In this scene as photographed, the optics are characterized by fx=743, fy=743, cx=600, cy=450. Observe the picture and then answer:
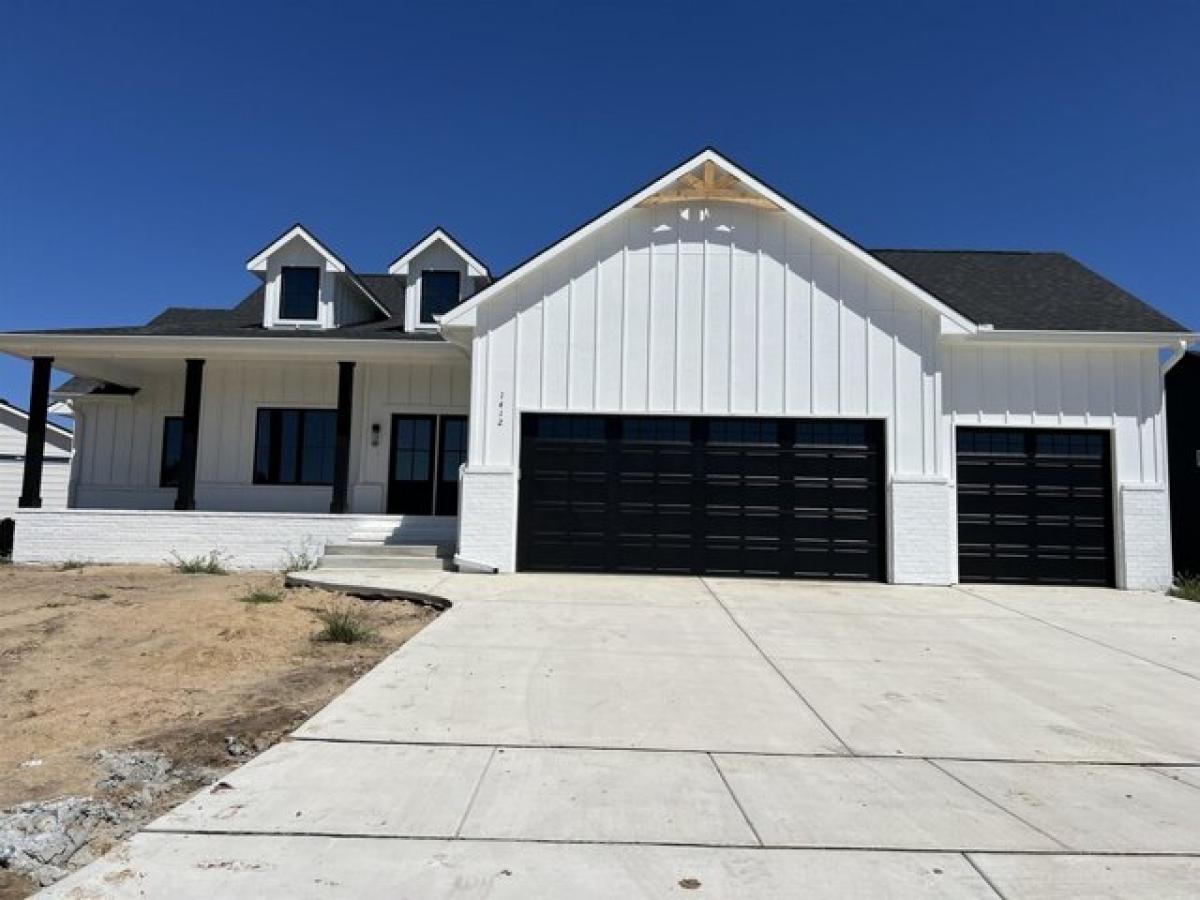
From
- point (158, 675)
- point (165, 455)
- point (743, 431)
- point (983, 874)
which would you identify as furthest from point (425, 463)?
point (983, 874)

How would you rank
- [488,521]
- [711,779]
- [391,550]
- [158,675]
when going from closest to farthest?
[711,779], [158,675], [488,521], [391,550]

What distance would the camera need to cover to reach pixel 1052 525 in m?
12.4

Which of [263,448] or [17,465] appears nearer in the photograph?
[263,448]

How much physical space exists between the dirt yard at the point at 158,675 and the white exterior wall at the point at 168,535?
2.95 meters

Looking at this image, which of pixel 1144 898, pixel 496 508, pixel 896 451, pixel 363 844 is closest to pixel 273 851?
pixel 363 844

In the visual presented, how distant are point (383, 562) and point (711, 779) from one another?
9311mm

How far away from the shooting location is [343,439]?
14219 millimetres

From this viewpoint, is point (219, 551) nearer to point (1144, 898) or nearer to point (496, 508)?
point (496, 508)

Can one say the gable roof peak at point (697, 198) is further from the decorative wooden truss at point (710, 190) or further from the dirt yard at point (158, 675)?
the dirt yard at point (158, 675)

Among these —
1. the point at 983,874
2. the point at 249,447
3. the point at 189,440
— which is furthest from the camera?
the point at 249,447

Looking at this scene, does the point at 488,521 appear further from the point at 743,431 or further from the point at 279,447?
the point at 279,447

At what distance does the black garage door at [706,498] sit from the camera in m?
12.3

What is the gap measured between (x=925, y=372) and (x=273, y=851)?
11718mm

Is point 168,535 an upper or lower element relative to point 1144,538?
lower
